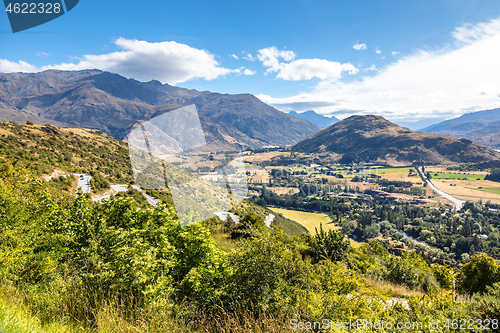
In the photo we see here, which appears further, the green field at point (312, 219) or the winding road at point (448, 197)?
the winding road at point (448, 197)

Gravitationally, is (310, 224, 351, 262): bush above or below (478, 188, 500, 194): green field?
above

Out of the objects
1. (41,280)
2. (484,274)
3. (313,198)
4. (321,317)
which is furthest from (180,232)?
(313,198)

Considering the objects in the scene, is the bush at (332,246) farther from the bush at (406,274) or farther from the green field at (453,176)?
the green field at (453,176)

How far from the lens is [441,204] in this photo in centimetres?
10950

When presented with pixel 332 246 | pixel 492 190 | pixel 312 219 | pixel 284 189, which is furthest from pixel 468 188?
pixel 332 246

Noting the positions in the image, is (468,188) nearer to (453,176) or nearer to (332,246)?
(453,176)

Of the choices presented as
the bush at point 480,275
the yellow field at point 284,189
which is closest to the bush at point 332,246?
the bush at point 480,275

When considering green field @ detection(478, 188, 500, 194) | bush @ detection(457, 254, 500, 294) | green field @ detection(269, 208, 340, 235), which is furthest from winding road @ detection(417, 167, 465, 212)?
bush @ detection(457, 254, 500, 294)

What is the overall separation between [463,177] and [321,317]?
737 ft

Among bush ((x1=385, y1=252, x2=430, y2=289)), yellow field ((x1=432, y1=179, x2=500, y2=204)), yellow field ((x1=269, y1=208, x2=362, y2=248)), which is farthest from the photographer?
yellow field ((x1=432, y1=179, x2=500, y2=204))

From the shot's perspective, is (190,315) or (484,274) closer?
(190,315)

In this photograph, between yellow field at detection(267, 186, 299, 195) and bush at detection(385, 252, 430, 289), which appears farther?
yellow field at detection(267, 186, 299, 195)

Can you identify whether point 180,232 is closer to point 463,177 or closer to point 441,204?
point 441,204

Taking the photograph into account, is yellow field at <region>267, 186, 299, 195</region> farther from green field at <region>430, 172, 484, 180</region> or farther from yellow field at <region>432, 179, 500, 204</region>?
green field at <region>430, 172, 484, 180</region>
